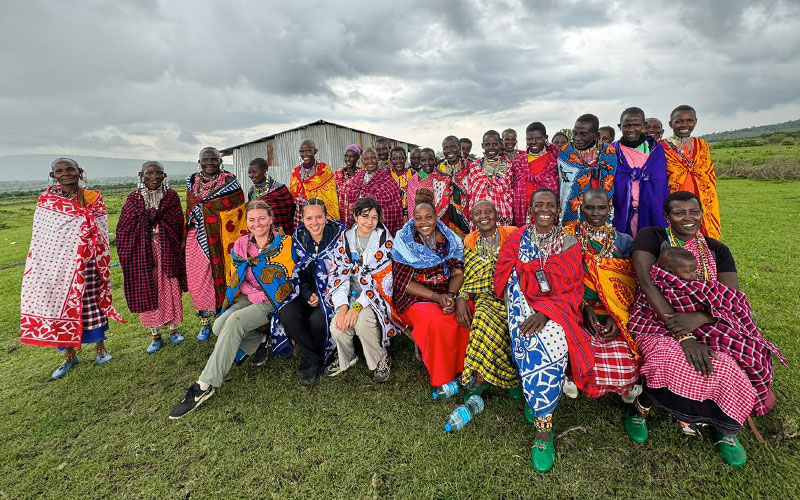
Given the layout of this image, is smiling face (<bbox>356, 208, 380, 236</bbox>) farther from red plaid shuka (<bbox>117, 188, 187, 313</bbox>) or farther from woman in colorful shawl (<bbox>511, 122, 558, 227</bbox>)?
red plaid shuka (<bbox>117, 188, 187, 313</bbox>)

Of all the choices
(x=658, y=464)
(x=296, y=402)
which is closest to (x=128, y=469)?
(x=296, y=402)

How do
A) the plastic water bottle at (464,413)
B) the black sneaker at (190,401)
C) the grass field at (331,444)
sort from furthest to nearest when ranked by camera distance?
the black sneaker at (190,401) < the plastic water bottle at (464,413) < the grass field at (331,444)

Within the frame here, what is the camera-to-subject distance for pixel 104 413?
11.1ft

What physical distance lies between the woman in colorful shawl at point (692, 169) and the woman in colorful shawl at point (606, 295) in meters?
1.22

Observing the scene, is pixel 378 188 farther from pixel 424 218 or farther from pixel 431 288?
pixel 431 288

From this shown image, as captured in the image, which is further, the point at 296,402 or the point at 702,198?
the point at 702,198

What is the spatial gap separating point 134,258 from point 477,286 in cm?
398

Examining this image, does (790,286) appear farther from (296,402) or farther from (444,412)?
(296,402)

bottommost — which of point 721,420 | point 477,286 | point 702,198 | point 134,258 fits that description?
point 721,420

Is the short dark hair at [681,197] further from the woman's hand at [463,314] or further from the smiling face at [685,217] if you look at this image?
the woman's hand at [463,314]

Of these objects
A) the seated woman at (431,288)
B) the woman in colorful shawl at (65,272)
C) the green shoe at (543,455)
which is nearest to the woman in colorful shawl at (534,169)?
the seated woman at (431,288)

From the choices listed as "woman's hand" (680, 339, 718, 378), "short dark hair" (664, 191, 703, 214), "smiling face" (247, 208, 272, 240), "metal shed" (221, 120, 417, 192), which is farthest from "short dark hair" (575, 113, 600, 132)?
"metal shed" (221, 120, 417, 192)

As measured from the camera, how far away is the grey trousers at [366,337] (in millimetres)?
3623

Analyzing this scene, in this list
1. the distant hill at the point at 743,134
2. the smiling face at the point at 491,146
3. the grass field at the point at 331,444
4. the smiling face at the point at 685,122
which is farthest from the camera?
the distant hill at the point at 743,134
